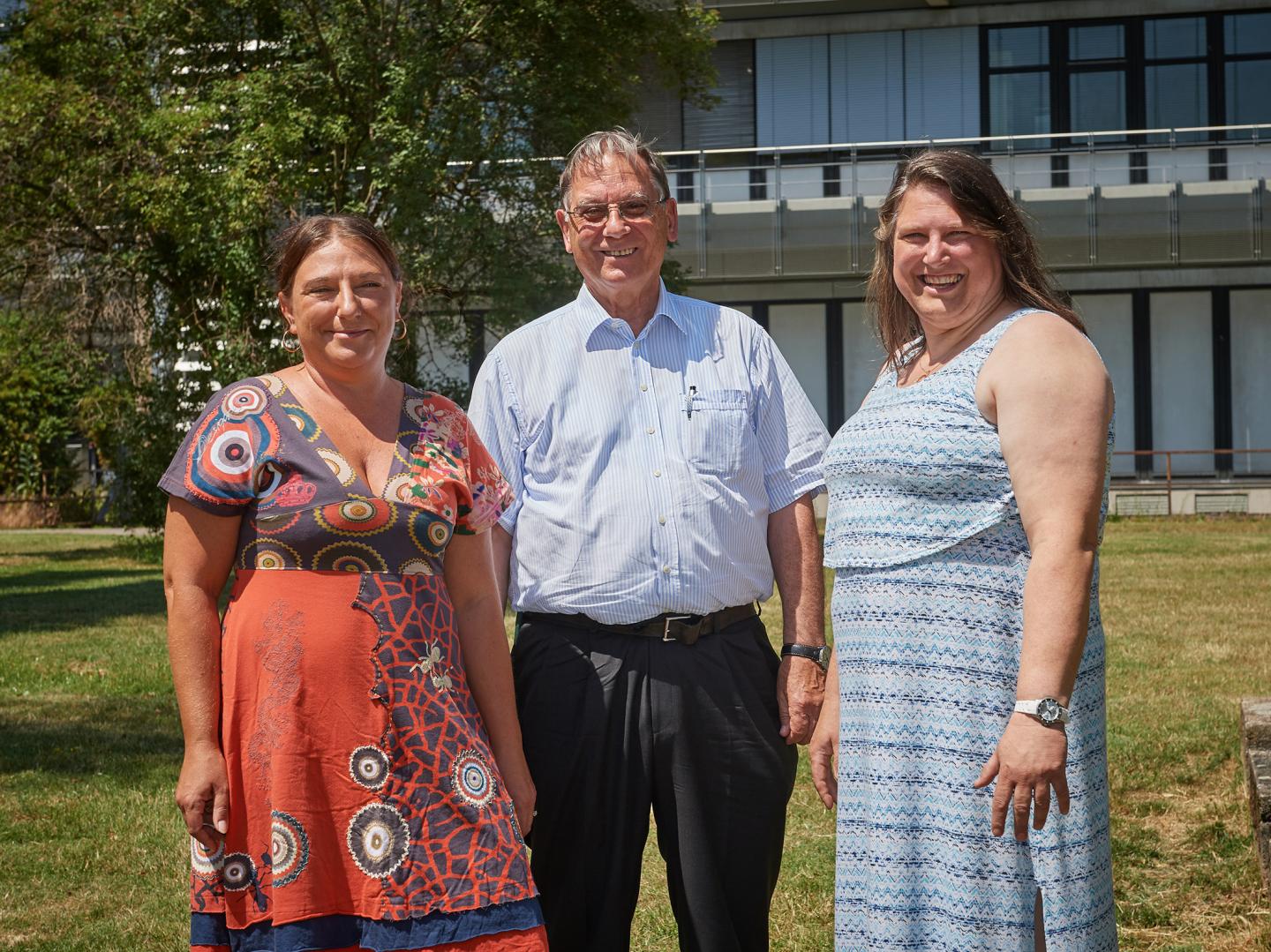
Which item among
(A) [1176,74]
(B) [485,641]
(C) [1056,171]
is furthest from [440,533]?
(A) [1176,74]

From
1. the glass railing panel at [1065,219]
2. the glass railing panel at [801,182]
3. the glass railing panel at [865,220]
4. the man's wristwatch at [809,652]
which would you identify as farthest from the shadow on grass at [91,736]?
the glass railing panel at [1065,219]

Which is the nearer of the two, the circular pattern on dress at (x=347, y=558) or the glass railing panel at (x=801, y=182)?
the circular pattern on dress at (x=347, y=558)

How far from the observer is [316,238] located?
3.30m

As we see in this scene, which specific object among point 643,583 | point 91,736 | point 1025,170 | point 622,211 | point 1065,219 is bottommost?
point 91,736

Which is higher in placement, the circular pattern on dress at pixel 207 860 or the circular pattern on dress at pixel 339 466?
the circular pattern on dress at pixel 339 466

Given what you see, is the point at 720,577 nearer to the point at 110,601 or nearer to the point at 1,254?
the point at 110,601

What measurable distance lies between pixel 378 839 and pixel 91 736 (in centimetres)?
671

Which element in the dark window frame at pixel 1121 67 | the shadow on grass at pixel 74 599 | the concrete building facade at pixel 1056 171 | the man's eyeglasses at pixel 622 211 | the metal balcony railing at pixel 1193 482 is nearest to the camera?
the man's eyeglasses at pixel 622 211

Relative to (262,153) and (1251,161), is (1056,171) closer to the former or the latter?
(1251,161)

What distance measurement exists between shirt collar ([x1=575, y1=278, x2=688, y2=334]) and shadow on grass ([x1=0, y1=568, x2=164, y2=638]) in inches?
449

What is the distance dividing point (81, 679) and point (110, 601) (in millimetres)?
5582

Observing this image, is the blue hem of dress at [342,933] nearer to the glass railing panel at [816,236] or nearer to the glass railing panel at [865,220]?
the glass railing panel at [865,220]

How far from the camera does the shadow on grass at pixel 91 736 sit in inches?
326

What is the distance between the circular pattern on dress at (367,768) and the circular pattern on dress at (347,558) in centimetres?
37
